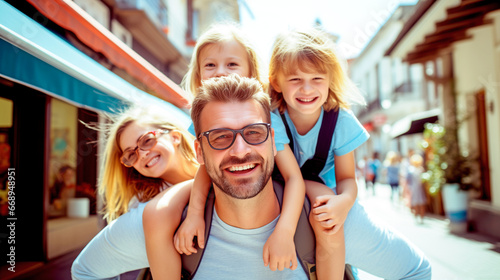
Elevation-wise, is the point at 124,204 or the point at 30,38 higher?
the point at 30,38

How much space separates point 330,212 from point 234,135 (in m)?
0.64

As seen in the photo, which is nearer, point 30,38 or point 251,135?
point 251,135

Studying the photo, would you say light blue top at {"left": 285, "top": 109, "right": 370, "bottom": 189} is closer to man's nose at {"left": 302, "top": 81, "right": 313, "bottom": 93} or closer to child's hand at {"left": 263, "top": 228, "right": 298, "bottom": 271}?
man's nose at {"left": 302, "top": 81, "right": 313, "bottom": 93}

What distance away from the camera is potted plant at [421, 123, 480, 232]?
8.07 m

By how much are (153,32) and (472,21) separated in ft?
25.9

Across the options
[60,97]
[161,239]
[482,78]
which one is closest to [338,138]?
[161,239]

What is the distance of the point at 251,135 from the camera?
2004mm

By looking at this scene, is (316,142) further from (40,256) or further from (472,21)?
(472,21)

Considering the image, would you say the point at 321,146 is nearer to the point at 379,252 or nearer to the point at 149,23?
the point at 379,252

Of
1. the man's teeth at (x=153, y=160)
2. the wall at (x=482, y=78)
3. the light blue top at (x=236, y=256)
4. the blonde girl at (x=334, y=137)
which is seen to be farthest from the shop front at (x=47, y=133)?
the wall at (x=482, y=78)

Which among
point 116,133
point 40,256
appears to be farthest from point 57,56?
point 40,256

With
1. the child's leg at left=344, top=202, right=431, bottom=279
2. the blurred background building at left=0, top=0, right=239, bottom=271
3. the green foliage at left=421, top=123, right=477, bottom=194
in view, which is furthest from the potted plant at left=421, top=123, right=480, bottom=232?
the child's leg at left=344, top=202, right=431, bottom=279

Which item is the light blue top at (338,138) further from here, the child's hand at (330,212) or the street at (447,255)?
the street at (447,255)

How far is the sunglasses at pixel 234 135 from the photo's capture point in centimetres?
198
